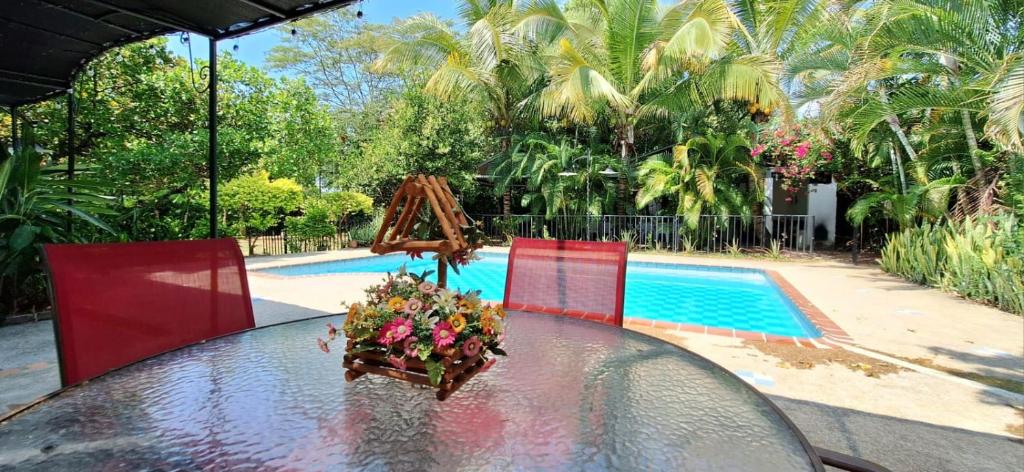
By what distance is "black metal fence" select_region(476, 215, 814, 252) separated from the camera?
1131 centimetres

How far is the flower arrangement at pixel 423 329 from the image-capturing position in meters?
1.18

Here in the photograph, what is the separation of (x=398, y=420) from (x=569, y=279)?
138cm

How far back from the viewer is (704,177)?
10672 millimetres

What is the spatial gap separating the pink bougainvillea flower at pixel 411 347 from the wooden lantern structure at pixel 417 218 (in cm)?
26

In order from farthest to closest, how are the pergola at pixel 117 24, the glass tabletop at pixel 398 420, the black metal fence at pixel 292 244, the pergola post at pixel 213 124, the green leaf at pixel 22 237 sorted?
the black metal fence at pixel 292 244, the green leaf at pixel 22 237, the pergola post at pixel 213 124, the pergola at pixel 117 24, the glass tabletop at pixel 398 420

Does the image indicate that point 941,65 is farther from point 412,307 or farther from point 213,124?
point 213,124

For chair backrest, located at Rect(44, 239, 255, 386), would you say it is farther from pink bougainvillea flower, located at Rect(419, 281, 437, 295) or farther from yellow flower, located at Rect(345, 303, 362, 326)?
pink bougainvillea flower, located at Rect(419, 281, 437, 295)

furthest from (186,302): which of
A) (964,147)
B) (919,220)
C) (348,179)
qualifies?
(348,179)

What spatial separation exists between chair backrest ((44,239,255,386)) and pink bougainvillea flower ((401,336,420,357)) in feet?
3.56

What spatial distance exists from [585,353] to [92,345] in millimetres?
1610

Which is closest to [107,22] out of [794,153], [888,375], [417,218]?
[417,218]

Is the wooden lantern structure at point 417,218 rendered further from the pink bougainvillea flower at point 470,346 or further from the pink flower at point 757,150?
the pink flower at point 757,150

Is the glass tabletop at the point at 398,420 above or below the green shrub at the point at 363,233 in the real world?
below

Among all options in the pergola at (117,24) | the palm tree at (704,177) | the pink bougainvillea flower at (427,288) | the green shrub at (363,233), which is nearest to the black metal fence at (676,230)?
the palm tree at (704,177)
